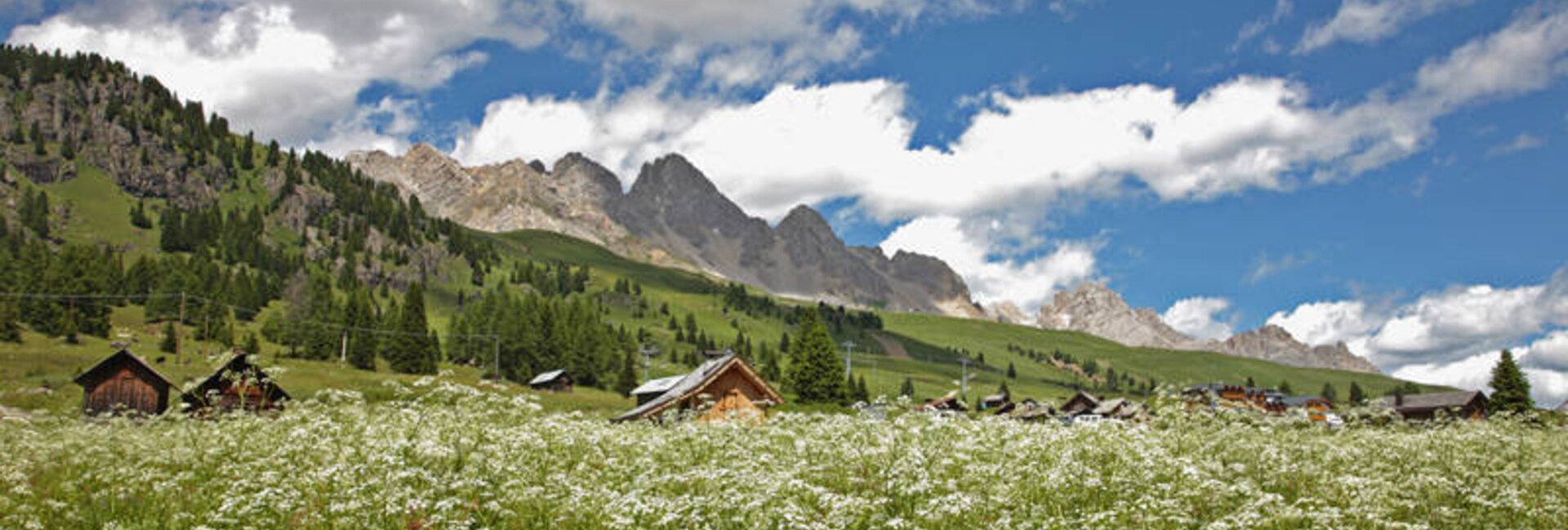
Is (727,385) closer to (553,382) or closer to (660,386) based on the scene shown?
(660,386)

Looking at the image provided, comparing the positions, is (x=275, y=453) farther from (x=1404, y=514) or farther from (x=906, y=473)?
(x=1404, y=514)

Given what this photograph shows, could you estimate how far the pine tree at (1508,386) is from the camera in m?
81.2

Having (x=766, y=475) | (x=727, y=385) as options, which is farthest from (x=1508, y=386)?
(x=766, y=475)

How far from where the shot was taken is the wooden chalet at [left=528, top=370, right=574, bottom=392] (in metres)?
141

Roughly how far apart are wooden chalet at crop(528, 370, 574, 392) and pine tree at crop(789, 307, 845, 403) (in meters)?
65.5

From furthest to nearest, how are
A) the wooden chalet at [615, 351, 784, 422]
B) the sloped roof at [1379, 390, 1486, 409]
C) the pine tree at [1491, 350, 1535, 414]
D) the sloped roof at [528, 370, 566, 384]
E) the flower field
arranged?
1. the sloped roof at [528, 370, 566, 384]
2. the sloped roof at [1379, 390, 1486, 409]
3. the pine tree at [1491, 350, 1535, 414]
4. the wooden chalet at [615, 351, 784, 422]
5. the flower field

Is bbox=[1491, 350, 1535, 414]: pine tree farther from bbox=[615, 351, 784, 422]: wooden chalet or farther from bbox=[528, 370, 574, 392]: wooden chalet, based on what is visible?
bbox=[528, 370, 574, 392]: wooden chalet

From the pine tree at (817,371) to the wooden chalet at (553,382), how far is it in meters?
65.5

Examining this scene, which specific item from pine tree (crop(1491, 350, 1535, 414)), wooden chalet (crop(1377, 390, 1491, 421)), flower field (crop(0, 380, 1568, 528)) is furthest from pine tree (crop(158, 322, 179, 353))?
wooden chalet (crop(1377, 390, 1491, 421))

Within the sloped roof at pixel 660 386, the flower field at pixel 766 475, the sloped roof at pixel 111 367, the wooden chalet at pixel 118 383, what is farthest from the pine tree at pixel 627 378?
the flower field at pixel 766 475

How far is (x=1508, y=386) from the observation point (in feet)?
271

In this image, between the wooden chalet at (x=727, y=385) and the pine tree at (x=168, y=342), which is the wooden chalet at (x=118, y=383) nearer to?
the wooden chalet at (x=727, y=385)

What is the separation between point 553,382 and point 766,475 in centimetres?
13636

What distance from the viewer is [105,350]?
4478 inches
